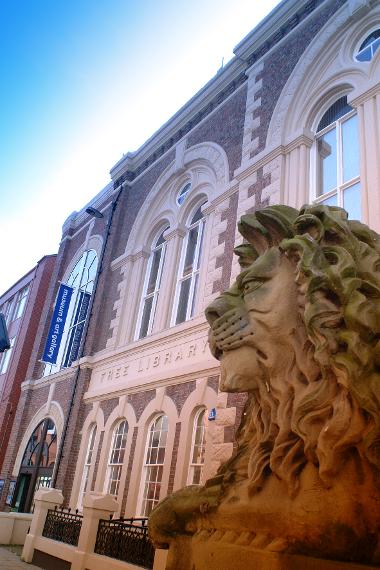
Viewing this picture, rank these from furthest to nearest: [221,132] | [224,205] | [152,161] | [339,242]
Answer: [152,161] → [221,132] → [224,205] → [339,242]

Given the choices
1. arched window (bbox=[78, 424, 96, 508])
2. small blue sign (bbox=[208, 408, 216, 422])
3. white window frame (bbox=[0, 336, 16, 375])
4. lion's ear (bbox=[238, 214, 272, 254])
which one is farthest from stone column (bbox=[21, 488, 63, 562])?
white window frame (bbox=[0, 336, 16, 375])

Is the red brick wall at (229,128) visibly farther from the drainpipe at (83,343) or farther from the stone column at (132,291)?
the drainpipe at (83,343)

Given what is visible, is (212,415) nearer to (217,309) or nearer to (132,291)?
(132,291)

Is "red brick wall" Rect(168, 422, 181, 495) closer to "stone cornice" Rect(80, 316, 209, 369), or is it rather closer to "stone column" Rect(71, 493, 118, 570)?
"stone column" Rect(71, 493, 118, 570)

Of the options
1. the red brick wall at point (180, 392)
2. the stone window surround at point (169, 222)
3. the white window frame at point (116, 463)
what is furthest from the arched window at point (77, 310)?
the red brick wall at point (180, 392)

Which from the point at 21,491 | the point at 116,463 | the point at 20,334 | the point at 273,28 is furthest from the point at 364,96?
the point at 20,334

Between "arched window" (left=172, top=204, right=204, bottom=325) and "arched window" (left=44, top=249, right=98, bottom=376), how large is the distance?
15.0 ft

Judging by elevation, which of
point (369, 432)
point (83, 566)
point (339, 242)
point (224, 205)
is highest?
point (224, 205)

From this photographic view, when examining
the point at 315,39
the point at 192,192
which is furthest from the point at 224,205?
the point at 315,39

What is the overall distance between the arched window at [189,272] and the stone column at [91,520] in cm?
419

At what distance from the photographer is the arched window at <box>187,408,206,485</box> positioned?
912 cm

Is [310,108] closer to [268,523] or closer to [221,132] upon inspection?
[221,132]

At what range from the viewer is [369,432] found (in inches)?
83.5

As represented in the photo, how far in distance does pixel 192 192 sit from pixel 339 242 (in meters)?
10.5
